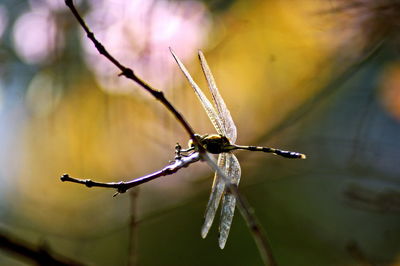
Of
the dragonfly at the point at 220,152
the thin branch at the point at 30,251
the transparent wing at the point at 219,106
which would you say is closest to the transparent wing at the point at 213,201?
the dragonfly at the point at 220,152

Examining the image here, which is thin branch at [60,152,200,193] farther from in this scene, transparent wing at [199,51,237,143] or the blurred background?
the blurred background

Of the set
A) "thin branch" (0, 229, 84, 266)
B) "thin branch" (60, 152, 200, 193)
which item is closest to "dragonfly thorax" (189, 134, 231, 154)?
"thin branch" (60, 152, 200, 193)

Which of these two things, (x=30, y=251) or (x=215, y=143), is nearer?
(x=30, y=251)

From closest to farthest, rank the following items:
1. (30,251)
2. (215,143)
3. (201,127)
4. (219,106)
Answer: (30,251), (215,143), (219,106), (201,127)

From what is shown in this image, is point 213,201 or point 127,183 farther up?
point 127,183

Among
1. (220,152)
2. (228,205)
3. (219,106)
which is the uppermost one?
(219,106)

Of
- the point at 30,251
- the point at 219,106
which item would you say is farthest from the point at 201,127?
the point at 30,251

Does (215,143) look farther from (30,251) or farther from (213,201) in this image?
(30,251)
